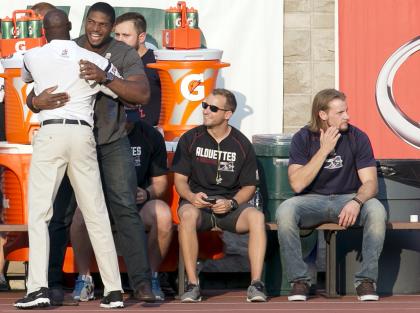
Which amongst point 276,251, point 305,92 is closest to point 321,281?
point 276,251

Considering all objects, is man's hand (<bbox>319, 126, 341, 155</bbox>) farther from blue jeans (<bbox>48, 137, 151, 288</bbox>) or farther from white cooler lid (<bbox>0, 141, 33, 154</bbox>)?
white cooler lid (<bbox>0, 141, 33, 154</bbox>)

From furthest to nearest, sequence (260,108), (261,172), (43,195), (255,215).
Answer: (260,108) → (261,172) → (255,215) → (43,195)

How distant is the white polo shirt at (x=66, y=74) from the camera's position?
8.94 metres

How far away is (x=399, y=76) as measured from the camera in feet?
39.1

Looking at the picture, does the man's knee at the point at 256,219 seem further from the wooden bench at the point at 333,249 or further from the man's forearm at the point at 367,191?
the man's forearm at the point at 367,191

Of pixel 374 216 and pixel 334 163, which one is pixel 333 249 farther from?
pixel 334 163

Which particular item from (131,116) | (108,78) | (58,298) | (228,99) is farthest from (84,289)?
(228,99)

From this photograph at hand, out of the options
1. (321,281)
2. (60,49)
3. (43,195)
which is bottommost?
(321,281)

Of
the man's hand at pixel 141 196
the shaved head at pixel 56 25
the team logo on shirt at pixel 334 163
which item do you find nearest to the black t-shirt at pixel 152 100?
the man's hand at pixel 141 196

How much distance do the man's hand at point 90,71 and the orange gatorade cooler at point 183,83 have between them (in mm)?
1559

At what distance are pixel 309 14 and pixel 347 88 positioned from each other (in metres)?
0.68

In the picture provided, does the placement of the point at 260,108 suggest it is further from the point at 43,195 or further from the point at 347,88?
the point at 43,195

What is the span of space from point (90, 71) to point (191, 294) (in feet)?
5.57

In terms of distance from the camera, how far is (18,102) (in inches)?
401
